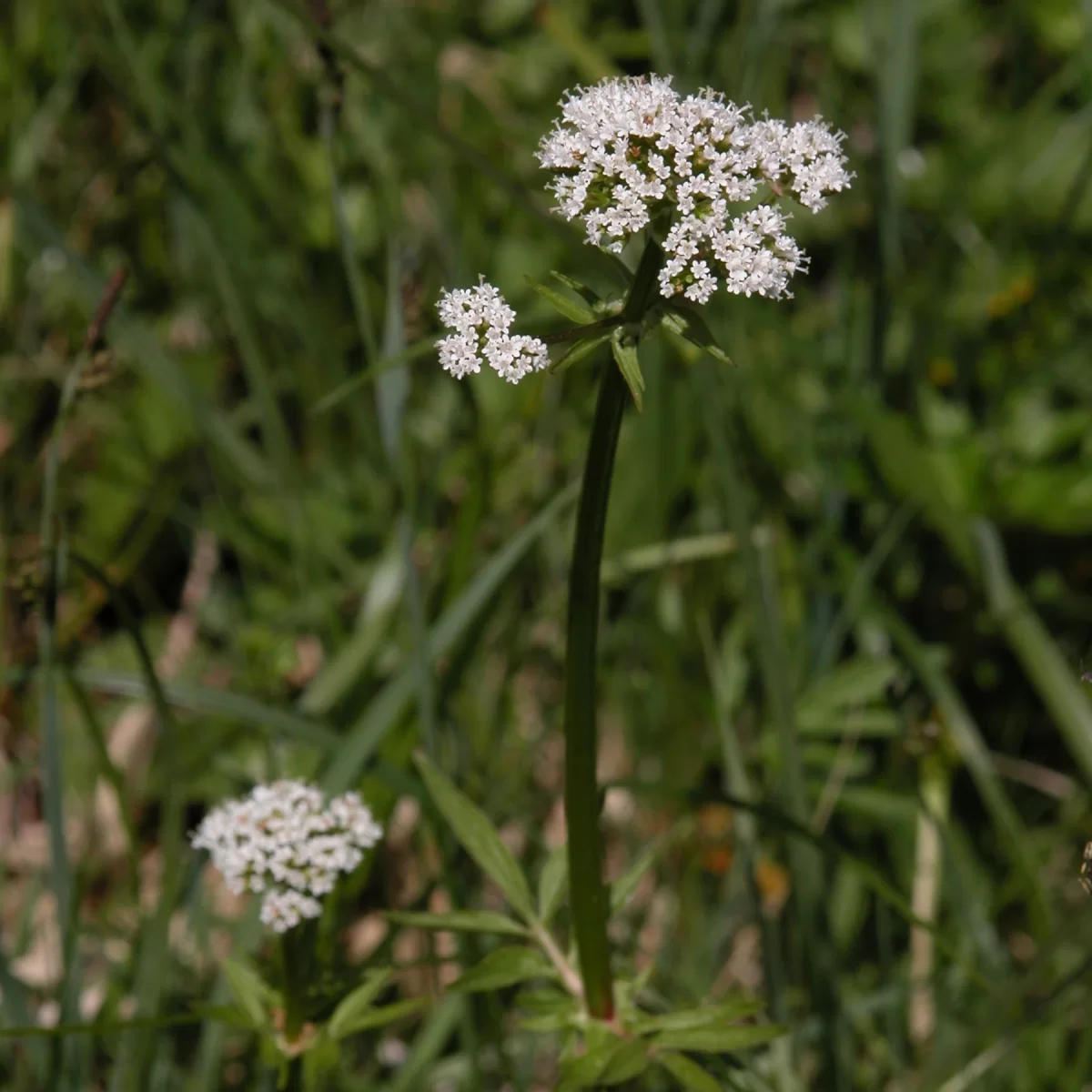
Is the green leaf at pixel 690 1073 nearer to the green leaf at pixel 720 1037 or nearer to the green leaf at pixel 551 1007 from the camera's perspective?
the green leaf at pixel 720 1037

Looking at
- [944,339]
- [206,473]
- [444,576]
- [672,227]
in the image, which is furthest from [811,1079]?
[206,473]

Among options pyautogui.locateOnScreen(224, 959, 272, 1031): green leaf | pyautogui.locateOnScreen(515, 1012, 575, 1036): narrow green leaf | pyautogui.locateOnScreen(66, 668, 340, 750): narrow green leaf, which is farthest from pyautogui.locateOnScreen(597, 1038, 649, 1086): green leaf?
pyautogui.locateOnScreen(66, 668, 340, 750): narrow green leaf

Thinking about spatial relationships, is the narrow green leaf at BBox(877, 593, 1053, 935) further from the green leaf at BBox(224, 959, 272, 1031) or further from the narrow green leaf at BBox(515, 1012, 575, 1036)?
the green leaf at BBox(224, 959, 272, 1031)

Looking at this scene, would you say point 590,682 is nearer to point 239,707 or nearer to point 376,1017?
point 376,1017

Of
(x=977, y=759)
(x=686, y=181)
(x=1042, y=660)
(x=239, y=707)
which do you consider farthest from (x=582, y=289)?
(x=1042, y=660)

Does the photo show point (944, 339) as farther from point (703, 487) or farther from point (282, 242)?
point (282, 242)

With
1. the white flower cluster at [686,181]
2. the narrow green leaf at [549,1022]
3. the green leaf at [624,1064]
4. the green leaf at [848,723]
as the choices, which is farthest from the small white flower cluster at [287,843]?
the green leaf at [848,723]
